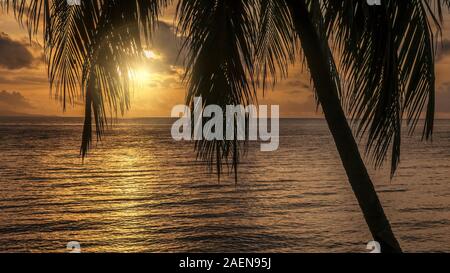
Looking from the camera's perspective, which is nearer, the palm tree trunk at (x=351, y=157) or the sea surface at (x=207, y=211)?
the palm tree trunk at (x=351, y=157)

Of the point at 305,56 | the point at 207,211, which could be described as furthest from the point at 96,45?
the point at 207,211

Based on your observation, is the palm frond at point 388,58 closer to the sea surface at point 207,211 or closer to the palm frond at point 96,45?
the palm frond at point 96,45

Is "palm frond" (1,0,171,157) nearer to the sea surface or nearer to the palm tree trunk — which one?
the palm tree trunk

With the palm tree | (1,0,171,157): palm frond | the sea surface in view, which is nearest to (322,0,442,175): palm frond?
the palm tree

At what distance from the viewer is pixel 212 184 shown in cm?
2808

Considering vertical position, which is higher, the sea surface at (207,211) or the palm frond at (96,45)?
the palm frond at (96,45)

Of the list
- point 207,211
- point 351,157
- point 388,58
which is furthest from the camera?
point 207,211

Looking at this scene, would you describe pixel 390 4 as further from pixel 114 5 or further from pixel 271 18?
pixel 271 18

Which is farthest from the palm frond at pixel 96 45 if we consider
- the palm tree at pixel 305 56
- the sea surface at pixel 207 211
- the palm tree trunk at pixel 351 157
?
the sea surface at pixel 207 211

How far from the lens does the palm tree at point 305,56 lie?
362 cm

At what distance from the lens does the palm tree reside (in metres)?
3.62

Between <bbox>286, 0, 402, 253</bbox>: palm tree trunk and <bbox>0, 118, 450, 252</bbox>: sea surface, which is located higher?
<bbox>286, 0, 402, 253</bbox>: palm tree trunk

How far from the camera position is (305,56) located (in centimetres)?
435

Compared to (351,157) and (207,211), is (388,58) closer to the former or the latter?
(351,157)
